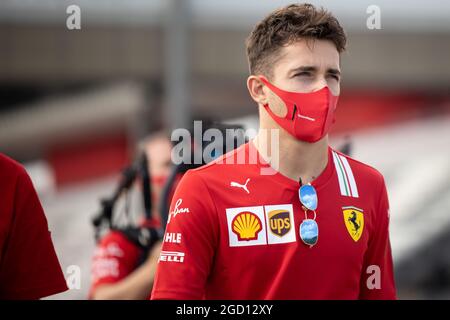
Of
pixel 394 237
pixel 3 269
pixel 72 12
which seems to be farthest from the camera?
pixel 394 237

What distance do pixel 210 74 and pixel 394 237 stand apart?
19.1ft

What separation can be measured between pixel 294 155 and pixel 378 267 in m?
0.51

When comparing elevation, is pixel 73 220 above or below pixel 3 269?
below

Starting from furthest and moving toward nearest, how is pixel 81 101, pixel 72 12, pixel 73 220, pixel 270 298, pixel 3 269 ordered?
pixel 81 101, pixel 73 220, pixel 72 12, pixel 3 269, pixel 270 298

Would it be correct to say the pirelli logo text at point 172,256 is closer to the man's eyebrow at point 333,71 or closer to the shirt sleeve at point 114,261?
the man's eyebrow at point 333,71

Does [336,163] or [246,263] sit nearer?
[246,263]

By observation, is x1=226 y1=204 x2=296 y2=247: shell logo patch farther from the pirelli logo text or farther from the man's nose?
the man's nose

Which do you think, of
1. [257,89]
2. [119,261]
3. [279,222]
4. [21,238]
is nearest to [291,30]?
[257,89]

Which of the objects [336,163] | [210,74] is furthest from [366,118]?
[336,163]

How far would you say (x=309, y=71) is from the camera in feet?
9.09

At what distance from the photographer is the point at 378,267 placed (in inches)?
113

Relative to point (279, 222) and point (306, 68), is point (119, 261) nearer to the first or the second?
point (279, 222)

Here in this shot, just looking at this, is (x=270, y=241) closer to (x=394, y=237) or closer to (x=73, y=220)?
(x=394, y=237)

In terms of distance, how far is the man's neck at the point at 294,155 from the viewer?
2.82m
